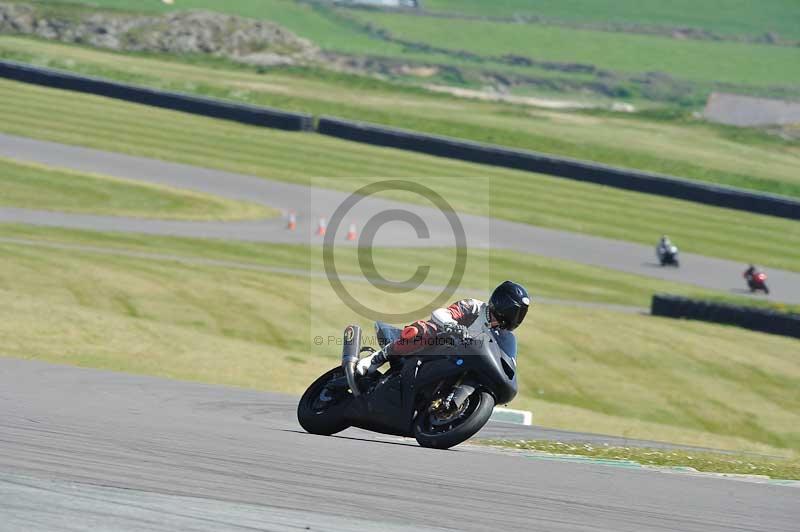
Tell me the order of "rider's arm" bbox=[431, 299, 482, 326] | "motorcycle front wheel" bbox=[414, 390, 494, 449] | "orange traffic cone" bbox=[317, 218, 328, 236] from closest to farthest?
"motorcycle front wheel" bbox=[414, 390, 494, 449] → "rider's arm" bbox=[431, 299, 482, 326] → "orange traffic cone" bbox=[317, 218, 328, 236]

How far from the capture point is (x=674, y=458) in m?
11.5

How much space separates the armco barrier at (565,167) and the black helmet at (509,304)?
121 feet

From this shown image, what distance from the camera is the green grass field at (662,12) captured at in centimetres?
10906

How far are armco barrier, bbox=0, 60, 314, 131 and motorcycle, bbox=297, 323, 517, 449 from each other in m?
40.6

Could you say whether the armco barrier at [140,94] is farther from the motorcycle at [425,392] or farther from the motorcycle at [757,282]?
the motorcycle at [425,392]

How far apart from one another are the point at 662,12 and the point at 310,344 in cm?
9802

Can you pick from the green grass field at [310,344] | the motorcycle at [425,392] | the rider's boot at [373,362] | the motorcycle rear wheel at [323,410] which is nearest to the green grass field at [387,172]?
the green grass field at [310,344]

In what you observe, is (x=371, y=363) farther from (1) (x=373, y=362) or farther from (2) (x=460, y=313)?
(2) (x=460, y=313)

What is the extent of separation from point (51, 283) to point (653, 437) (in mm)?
11326

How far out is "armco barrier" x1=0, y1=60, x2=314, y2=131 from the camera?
50375mm

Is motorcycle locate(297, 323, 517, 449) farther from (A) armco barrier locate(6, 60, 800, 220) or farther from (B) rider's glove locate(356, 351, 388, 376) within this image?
(A) armco barrier locate(6, 60, 800, 220)

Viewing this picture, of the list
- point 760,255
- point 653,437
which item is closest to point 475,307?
point 653,437

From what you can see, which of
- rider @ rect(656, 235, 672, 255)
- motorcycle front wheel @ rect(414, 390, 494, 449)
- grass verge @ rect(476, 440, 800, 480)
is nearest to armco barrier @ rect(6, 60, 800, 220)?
rider @ rect(656, 235, 672, 255)

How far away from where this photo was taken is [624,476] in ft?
29.0
